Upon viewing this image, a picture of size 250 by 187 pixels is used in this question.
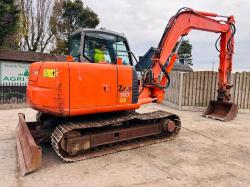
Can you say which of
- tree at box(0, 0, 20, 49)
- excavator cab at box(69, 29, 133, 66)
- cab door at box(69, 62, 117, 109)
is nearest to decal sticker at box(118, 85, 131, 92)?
cab door at box(69, 62, 117, 109)

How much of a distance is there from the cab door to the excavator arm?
145 centimetres

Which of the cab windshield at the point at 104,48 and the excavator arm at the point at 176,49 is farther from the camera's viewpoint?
the excavator arm at the point at 176,49

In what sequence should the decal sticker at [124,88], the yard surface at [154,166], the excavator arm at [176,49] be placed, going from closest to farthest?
the yard surface at [154,166] → the decal sticker at [124,88] → the excavator arm at [176,49]

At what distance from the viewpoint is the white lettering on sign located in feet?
41.0

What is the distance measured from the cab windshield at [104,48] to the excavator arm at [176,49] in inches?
46.3

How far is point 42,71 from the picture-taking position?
15.7 ft

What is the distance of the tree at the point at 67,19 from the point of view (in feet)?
80.3

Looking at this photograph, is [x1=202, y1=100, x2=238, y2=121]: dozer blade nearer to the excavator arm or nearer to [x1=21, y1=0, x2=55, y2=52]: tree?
the excavator arm

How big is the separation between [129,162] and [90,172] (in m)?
0.75

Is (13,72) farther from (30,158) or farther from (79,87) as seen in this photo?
(30,158)

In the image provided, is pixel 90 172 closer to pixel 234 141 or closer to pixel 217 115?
pixel 234 141

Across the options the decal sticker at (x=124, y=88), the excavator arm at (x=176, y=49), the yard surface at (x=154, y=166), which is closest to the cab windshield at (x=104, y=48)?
the decal sticker at (x=124, y=88)

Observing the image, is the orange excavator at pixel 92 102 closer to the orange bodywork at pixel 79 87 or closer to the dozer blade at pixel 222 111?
the orange bodywork at pixel 79 87

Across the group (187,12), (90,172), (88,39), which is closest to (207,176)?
(90,172)
